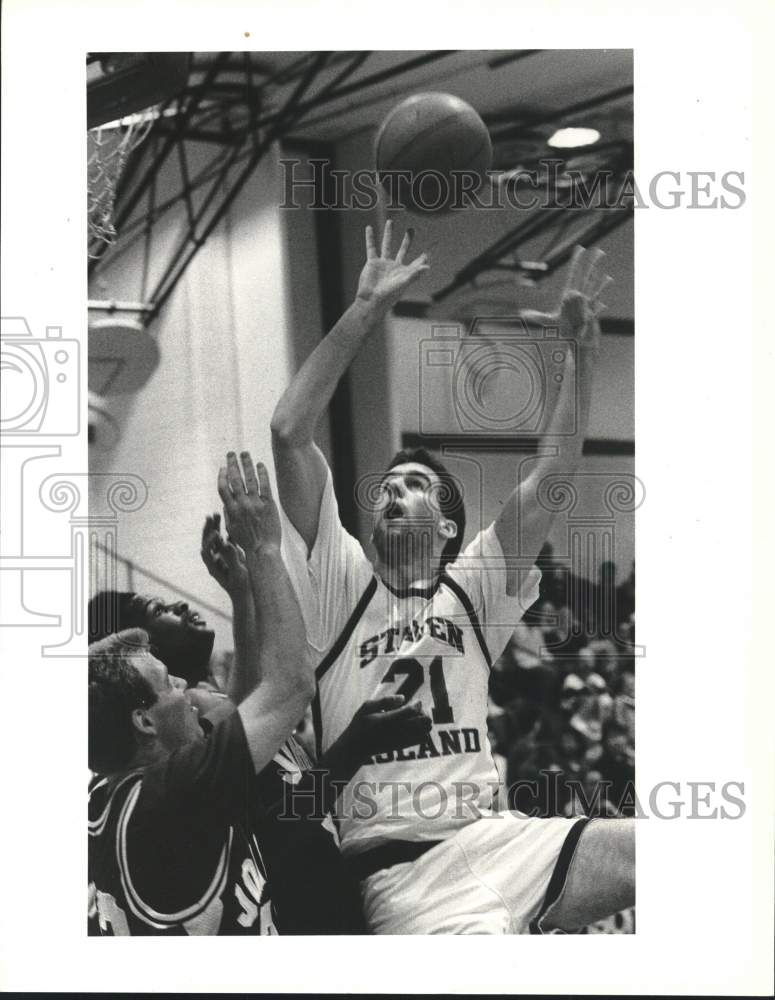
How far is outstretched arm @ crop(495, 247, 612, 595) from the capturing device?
3.05 m

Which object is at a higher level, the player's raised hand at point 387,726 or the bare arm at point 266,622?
the bare arm at point 266,622

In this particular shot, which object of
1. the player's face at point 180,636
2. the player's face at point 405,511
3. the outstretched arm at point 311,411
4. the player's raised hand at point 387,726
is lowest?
the player's raised hand at point 387,726

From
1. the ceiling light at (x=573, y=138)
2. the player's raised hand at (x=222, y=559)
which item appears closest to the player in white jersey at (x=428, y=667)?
the player's raised hand at (x=222, y=559)

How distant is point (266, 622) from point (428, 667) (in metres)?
0.43

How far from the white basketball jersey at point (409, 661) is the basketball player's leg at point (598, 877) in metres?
0.28

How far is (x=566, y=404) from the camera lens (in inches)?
121

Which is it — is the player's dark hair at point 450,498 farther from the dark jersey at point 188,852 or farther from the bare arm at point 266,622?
the dark jersey at point 188,852

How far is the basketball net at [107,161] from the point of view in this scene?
10.2 feet

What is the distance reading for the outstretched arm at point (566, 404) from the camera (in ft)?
10.0

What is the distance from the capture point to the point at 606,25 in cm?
310

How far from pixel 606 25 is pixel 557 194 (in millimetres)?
460

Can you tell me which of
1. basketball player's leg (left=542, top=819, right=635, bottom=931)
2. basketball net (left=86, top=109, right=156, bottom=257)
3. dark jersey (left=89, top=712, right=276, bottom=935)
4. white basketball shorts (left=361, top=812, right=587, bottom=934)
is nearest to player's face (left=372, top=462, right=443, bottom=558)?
dark jersey (left=89, top=712, right=276, bottom=935)

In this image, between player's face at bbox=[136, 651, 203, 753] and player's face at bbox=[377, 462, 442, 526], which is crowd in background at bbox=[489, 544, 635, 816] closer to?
player's face at bbox=[377, 462, 442, 526]

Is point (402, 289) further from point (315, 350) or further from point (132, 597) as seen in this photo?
point (132, 597)
